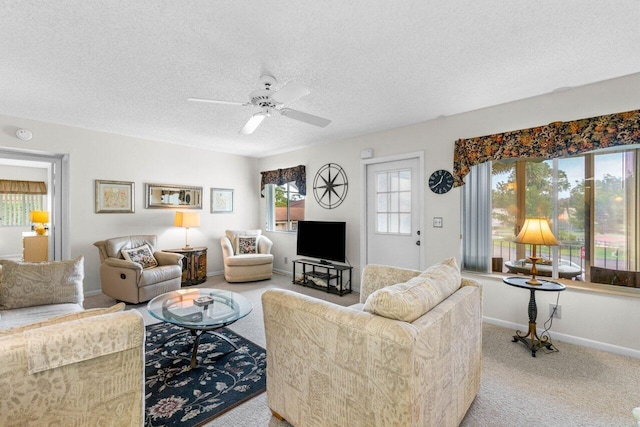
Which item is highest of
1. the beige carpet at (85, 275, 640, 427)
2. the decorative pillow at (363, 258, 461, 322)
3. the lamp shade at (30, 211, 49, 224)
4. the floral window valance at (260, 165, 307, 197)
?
the floral window valance at (260, 165, 307, 197)

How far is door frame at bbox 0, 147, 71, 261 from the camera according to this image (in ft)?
14.0

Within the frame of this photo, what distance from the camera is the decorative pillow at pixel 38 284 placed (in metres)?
2.41

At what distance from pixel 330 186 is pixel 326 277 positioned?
4.95 ft

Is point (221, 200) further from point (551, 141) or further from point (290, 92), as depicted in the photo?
point (551, 141)

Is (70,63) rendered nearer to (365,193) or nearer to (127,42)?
(127,42)

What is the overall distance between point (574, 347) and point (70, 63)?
5.04 meters

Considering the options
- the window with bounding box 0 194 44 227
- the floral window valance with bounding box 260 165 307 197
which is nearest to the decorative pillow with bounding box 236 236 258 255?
the floral window valance with bounding box 260 165 307 197

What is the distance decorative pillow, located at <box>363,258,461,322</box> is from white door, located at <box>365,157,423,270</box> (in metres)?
2.33

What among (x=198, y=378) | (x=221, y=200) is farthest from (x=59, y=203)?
(x=198, y=378)

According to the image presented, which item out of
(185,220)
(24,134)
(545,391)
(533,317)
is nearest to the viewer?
(545,391)

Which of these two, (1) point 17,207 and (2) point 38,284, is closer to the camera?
(2) point 38,284

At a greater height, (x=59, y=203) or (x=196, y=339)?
(x=59, y=203)

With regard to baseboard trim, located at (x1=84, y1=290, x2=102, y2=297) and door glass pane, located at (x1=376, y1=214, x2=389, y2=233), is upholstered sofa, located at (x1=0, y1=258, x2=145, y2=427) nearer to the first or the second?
door glass pane, located at (x1=376, y1=214, x2=389, y2=233)

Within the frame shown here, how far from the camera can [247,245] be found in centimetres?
552
